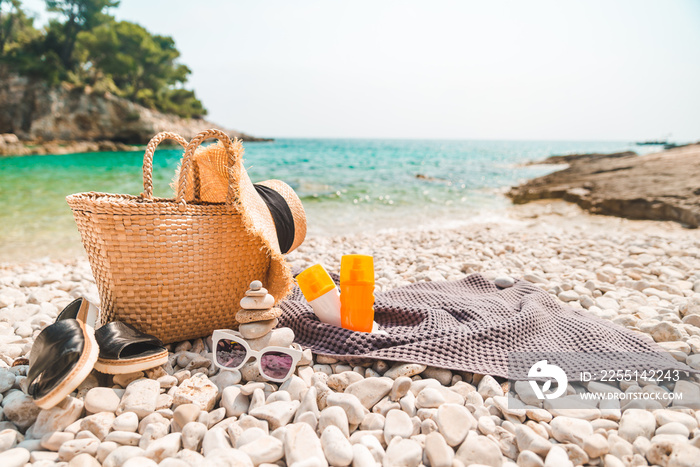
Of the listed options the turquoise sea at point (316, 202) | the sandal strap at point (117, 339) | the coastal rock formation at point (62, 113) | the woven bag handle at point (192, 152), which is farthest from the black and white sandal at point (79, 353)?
the coastal rock formation at point (62, 113)

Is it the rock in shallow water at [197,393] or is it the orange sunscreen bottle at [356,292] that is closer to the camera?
the rock in shallow water at [197,393]

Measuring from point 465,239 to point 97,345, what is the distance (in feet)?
14.9

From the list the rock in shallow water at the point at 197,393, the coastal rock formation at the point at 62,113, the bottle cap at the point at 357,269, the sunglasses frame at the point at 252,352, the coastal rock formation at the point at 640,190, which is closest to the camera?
the rock in shallow water at the point at 197,393

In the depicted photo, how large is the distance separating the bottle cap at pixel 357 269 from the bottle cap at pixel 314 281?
116 mm

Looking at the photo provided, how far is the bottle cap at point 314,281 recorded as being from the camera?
6.20 feet

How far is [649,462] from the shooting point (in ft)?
3.83

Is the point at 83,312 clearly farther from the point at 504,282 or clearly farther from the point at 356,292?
the point at 504,282

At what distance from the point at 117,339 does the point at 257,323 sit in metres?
0.55

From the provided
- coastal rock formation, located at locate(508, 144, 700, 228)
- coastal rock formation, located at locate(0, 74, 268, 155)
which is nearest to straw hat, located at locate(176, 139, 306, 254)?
coastal rock formation, located at locate(508, 144, 700, 228)

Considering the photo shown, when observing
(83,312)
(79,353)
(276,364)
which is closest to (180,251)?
(83,312)

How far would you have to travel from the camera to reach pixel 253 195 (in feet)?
6.53

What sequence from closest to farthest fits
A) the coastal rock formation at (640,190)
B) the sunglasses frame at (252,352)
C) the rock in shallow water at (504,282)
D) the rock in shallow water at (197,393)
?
1. the rock in shallow water at (197,393)
2. the sunglasses frame at (252,352)
3. the rock in shallow water at (504,282)
4. the coastal rock formation at (640,190)

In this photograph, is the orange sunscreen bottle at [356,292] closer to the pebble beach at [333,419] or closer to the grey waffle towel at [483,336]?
the grey waffle towel at [483,336]

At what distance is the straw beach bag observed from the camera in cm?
163
